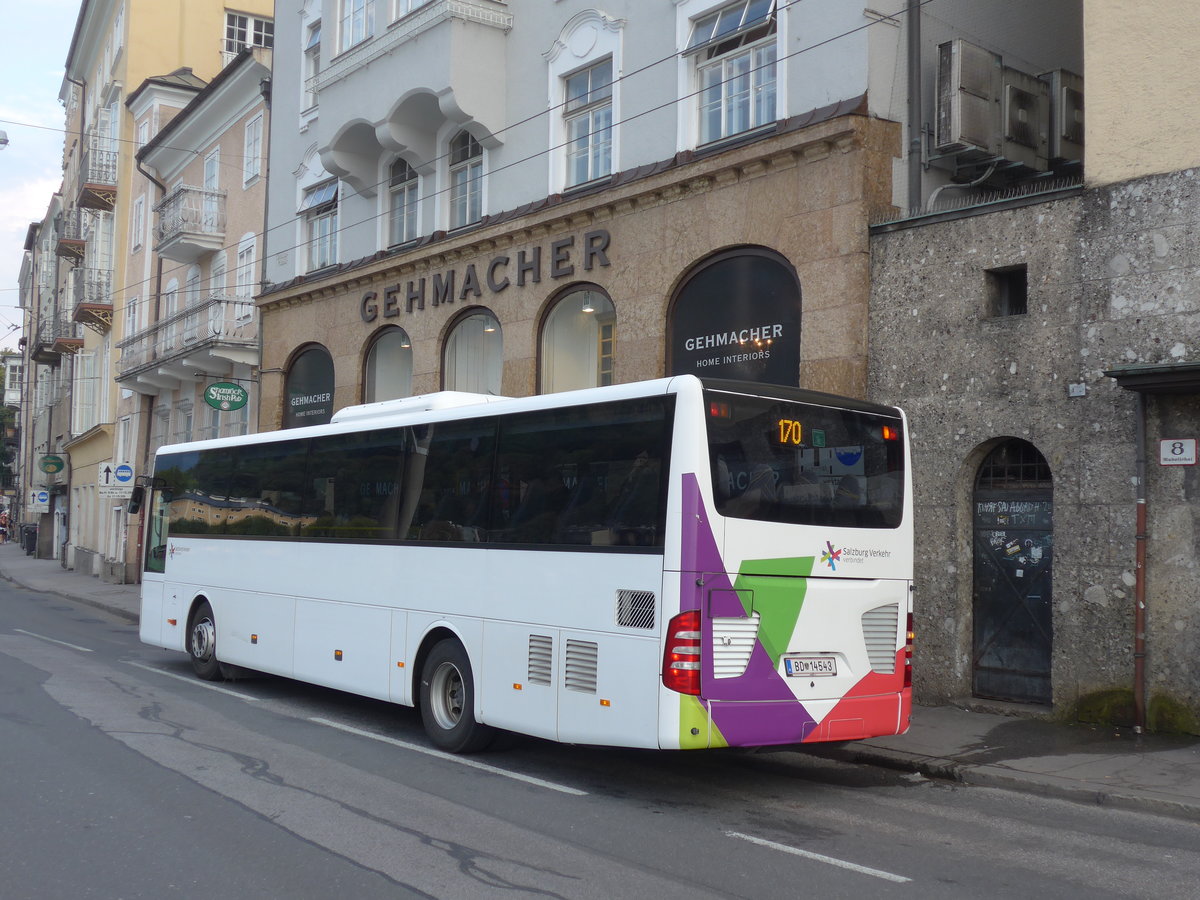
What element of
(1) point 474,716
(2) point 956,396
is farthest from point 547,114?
(1) point 474,716

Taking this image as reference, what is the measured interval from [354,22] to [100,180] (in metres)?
23.4

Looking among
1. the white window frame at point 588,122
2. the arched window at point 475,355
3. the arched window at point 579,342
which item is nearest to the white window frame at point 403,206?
the arched window at point 475,355

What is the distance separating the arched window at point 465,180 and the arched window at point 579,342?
2699mm

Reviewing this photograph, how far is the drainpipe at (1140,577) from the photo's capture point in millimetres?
10695

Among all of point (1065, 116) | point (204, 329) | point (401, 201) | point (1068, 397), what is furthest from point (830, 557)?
point (204, 329)

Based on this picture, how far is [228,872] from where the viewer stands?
6203 mm

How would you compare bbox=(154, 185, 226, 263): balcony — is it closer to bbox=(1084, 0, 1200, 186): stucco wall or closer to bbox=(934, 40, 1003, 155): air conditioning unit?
bbox=(934, 40, 1003, 155): air conditioning unit

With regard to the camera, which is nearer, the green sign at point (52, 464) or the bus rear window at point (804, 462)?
the bus rear window at point (804, 462)

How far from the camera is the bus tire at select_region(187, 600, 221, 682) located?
47.5 feet

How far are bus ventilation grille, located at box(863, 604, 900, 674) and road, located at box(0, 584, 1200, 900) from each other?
930 millimetres

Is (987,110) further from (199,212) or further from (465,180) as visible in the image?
(199,212)

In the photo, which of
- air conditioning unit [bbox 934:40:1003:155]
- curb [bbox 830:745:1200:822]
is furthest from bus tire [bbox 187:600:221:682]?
air conditioning unit [bbox 934:40:1003:155]

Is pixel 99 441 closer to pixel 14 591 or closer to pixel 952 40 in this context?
pixel 14 591

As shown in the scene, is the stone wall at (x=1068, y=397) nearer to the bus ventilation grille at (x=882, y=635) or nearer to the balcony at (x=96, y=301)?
the bus ventilation grille at (x=882, y=635)
